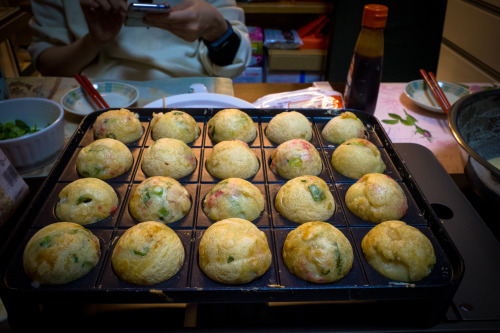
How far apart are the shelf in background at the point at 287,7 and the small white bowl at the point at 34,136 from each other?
2.49 metres

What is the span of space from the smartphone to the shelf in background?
1875 millimetres

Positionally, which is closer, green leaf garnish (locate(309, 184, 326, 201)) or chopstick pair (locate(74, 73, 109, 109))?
green leaf garnish (locate(309, 184, 326, 201))

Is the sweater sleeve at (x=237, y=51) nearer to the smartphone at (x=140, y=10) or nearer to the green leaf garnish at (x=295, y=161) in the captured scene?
the smartphone at (x=140, y=10)

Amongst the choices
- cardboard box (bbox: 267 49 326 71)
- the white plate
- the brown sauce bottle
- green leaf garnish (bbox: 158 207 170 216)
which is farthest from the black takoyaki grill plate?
cardboard box (bbox: 267 49 326 71)

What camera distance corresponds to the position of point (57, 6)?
2344mm

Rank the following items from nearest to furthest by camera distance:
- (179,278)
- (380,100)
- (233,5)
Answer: (179,278), (380,100), (233,5)

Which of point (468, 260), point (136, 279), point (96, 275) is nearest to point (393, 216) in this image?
point (468, 260)

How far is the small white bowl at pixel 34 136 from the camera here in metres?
1.46

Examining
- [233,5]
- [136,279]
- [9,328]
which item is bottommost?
[9,328]

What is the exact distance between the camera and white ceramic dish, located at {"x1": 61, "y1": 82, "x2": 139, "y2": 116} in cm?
197

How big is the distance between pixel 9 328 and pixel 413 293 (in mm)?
1085

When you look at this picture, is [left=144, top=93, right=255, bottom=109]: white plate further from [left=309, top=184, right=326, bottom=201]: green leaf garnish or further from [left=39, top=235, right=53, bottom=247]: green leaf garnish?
[left=39, top=235, right=53, bottom=247]: green leaf garnish

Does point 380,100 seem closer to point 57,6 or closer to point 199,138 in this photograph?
point 199,138

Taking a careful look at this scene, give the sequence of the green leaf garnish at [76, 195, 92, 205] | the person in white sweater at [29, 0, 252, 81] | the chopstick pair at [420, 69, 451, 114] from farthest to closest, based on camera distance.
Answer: the person in white sweater at [29, 0, 252, 81], the chopstick pair at [420, 69, 451, 114], the green leaf garnish at [76, 195, 92, 205]
